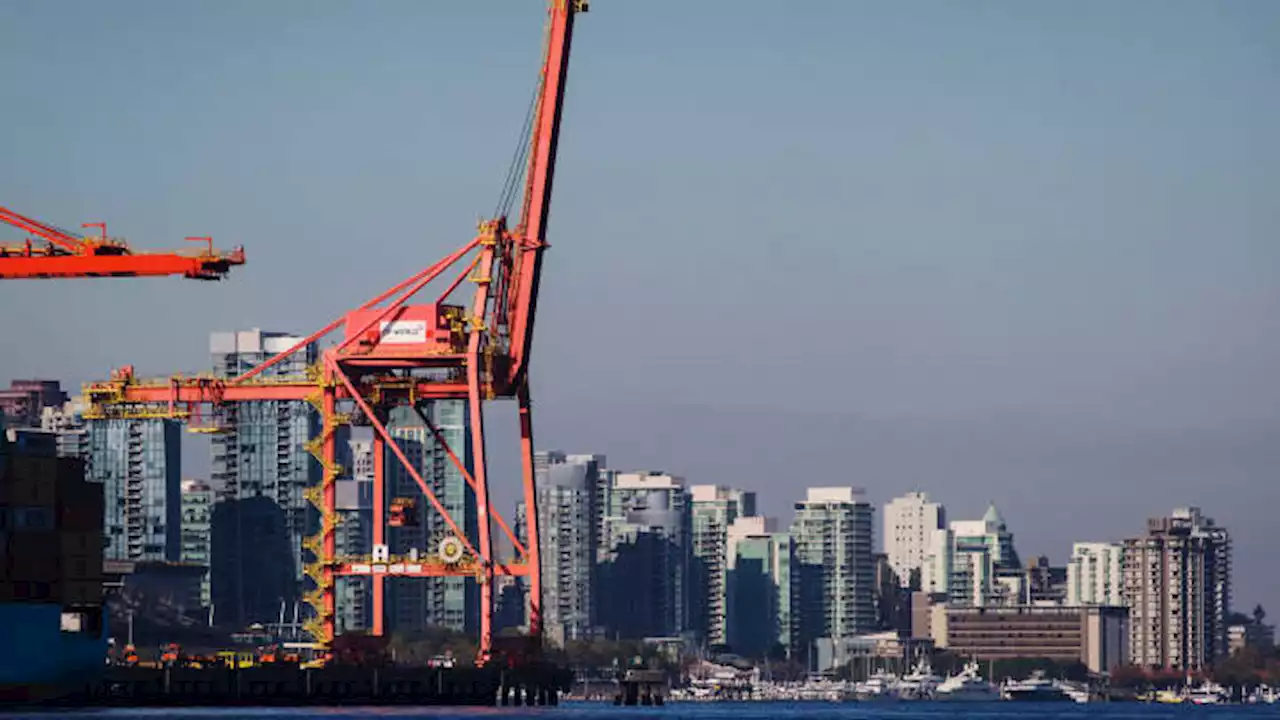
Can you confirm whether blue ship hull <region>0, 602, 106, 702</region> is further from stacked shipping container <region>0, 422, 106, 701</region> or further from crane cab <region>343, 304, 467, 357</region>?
crane cab <region>343, 304, 467, 357</region>

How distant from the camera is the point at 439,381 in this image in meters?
118

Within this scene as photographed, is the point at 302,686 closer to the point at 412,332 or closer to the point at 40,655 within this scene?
the point at 40,655

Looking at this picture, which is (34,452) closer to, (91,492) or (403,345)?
(91,492)

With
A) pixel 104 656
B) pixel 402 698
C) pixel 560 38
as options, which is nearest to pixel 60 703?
pixel 104 656

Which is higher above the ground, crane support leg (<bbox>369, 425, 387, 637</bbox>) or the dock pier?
crane support leg (<bbox>369, 425, 387, 637</bbox>)

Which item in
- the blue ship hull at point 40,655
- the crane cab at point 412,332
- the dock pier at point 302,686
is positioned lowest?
the dock pier at point 302,686

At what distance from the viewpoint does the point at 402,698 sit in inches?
4579

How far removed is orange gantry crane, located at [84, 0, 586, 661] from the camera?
115 meters

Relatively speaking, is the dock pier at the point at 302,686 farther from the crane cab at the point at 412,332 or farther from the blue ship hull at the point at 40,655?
the crane cab at the point at 412,332

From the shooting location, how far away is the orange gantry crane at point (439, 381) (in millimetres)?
115375

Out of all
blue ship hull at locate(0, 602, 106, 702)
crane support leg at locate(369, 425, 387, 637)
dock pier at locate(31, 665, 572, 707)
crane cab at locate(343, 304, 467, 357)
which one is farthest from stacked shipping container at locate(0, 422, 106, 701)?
crane support leg at locate(369, 425, 387, 637)

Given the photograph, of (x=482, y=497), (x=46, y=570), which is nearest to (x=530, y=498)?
(x=482, y=497)

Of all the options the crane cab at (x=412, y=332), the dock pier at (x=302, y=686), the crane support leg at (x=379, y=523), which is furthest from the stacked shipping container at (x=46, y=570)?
the crane support leg at (x=379, y=523)

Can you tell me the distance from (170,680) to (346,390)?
15463 mm
